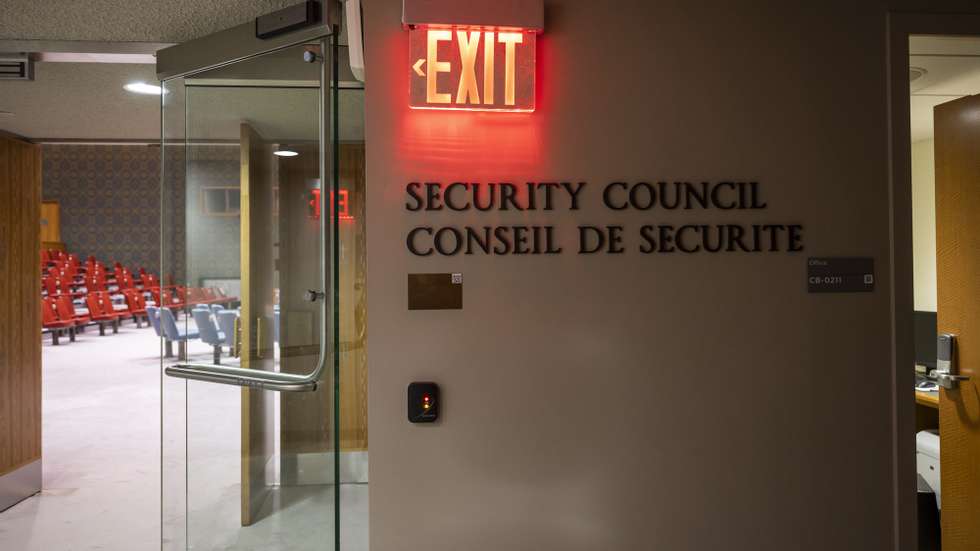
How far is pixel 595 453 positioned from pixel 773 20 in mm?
1695

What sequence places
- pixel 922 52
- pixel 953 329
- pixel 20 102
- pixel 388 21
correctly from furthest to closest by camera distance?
pixel 20 102 → pixel 953 329 → pixel 922 52 → pixel 388 21

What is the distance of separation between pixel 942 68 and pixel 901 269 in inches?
46.1

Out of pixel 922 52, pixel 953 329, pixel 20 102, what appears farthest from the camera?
pixel 20 102

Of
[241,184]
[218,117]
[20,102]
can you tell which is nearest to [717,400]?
[241,184]

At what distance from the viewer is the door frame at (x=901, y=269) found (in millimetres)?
2170

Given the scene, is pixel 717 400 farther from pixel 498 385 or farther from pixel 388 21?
pixel 388 21

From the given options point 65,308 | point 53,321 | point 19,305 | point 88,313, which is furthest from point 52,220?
point 19,305

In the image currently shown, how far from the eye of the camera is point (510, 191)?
6.89 feet

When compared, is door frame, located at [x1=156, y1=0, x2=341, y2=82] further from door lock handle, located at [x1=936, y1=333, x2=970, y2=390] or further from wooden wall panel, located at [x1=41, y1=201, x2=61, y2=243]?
wooden wall panel, located at [x1=41, y1=201, x2=61, y2=243]

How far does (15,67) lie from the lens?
2.87 metres

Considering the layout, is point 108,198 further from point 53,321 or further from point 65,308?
point 53,321

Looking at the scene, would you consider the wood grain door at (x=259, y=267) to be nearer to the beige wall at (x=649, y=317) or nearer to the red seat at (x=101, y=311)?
the beige wall at (x=649, y=317)

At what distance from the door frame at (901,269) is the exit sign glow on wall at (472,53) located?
134 cm

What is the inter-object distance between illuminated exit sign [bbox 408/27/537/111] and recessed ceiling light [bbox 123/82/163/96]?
220 cm
